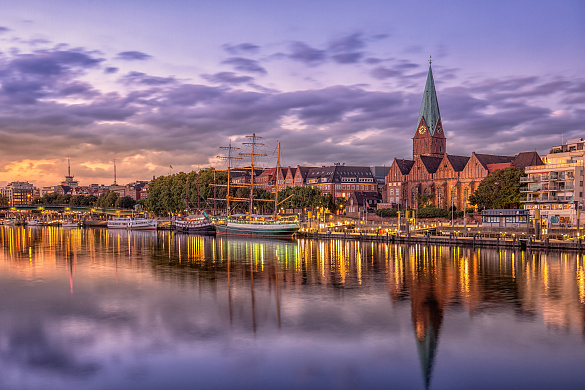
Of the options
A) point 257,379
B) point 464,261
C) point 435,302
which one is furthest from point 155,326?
point 464,261

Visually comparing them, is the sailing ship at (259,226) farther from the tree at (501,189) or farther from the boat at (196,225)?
the tree at (501,189)

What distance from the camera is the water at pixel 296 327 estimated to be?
21641 millimetres

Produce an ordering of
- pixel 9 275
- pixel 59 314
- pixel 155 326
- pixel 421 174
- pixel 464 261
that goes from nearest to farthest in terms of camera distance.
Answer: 1. pixel 155 326
2. pixel 59 314
3. pixel 9 275
4. pixel 464 261
5. pixel 421 174

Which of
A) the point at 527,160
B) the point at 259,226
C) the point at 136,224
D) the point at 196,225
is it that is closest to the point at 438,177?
the point at 527,160

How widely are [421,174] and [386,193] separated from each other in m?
12.5

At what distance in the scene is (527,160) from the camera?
413ft

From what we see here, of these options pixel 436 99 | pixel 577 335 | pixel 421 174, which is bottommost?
pixel 577 335

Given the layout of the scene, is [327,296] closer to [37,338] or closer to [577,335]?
[577,335]

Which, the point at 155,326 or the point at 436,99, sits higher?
the point at 436,99

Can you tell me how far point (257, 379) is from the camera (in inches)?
836

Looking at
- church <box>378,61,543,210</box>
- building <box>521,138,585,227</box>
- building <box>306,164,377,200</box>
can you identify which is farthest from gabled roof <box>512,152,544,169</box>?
building <box>306,164,377,200</box>

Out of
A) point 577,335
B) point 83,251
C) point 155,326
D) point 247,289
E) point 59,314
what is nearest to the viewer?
point 577,335

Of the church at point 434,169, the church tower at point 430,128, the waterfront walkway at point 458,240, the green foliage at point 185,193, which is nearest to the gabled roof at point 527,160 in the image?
the church at point 434,169

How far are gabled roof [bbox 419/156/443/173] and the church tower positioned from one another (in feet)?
31.8
